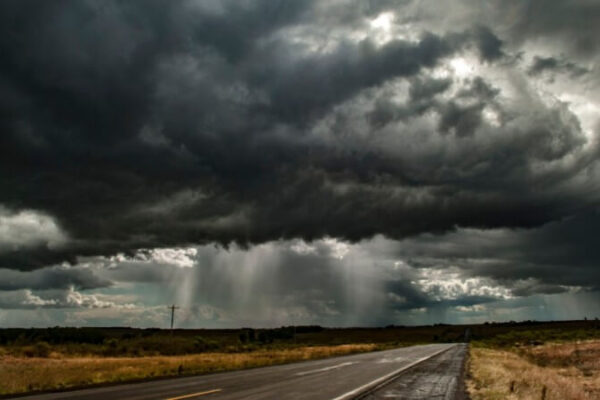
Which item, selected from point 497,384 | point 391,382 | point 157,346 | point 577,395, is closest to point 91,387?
point 391,382

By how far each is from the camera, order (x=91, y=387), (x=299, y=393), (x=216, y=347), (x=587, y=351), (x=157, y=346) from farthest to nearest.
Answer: (x=216, y=347), (x=157, y=346), (x=587, y=351), (x=91, y=387), (x=299, y=393)

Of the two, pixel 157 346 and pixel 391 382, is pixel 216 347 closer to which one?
pixel 157 346

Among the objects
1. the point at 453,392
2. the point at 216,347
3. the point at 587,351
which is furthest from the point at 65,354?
the point at 587,351

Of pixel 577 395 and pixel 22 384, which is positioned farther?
pixel 22 384

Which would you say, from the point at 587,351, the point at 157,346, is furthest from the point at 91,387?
the point at 157,346

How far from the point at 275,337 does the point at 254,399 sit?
153854mm

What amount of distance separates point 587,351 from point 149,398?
2048 inches

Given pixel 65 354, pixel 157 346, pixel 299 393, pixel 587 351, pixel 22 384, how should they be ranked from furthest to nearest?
pixel 157 346
pixel 65 354
pixel 587 351
pixel 22 384
pixel 299 393

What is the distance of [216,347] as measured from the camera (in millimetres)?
80312

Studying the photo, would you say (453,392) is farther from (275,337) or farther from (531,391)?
(275,337)

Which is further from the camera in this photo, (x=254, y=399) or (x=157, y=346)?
(x=157, y=346)

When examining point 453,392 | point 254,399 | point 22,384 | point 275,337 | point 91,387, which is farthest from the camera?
point 275,337

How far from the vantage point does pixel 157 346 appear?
73.6 m

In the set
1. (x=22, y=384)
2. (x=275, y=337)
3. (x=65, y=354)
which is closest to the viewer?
(x=22, y=384)
